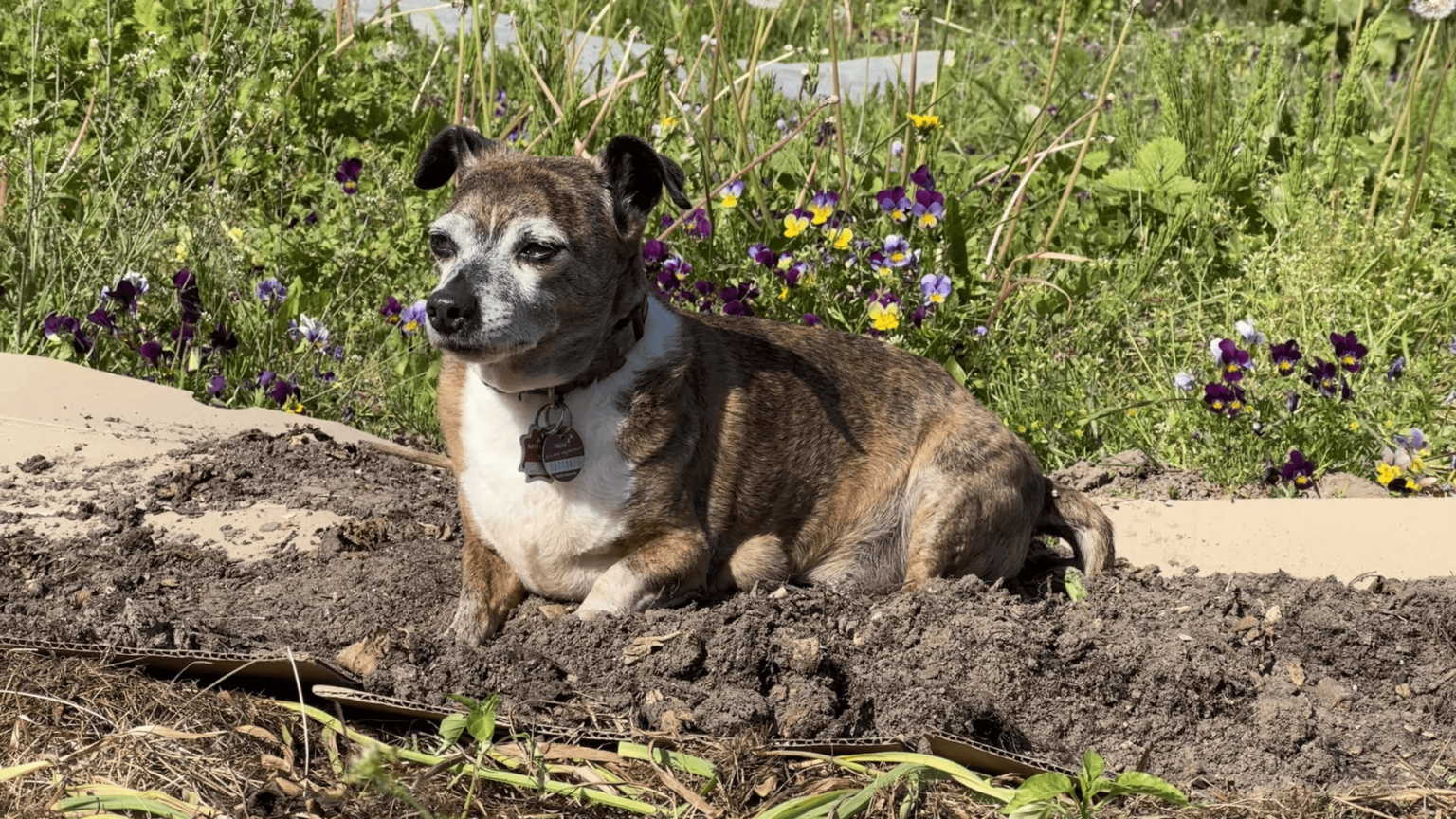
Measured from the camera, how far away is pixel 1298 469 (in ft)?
14.6

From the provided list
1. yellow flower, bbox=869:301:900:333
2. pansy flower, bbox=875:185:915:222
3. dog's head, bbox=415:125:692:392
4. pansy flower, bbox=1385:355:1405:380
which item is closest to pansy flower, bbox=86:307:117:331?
dog's head, bbox=415:125:692:392

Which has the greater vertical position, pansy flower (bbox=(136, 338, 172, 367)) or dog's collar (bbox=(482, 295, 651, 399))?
dog's collar (bbox=(482, 295, 651, 399))

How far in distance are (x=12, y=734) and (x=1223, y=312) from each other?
15.3ft

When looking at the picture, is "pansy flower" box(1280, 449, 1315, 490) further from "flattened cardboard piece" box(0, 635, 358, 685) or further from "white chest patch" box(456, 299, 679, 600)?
"flattened cardboard piece" box(0, 635, 358, 685)

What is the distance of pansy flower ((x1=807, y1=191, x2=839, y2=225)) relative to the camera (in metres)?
5.20

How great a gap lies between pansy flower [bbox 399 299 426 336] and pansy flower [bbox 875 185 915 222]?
5.61 feet

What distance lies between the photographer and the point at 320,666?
115 inches

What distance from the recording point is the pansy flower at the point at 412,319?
16.2 ft

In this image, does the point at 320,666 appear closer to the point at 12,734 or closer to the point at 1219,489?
the point at 12,734

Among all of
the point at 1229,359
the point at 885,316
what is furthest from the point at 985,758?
the point at 885,316

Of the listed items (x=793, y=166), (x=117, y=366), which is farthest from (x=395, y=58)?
(x=117, y=366)

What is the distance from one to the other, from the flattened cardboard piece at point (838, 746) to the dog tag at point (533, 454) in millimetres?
939

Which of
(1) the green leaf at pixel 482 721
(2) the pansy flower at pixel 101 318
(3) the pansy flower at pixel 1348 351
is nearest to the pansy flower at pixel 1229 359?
(3) the pansy flower at pixel 1348 351

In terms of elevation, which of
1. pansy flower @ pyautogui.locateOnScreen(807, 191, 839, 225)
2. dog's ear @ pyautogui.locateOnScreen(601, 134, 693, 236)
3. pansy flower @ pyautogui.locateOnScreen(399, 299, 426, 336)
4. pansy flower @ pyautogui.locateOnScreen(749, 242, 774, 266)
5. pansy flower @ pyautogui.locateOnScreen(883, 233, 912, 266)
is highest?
dog's ear @ pyautogui.locateOnScreen(601, 134, 693, 236)
